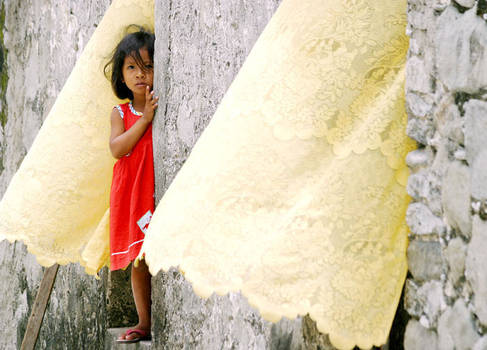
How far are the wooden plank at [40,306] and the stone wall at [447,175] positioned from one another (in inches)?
89.7

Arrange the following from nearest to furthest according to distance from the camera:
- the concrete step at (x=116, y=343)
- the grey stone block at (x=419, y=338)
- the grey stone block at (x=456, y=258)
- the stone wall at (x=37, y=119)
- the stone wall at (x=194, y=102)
A: the grey stone block at (x=456, y=258) → the grey stone block at (x=419, y=338) → the stone wall at (x=194, y=102) → the concrete step at (x=116, y=343) → the stone wall at (x=37, y=119)

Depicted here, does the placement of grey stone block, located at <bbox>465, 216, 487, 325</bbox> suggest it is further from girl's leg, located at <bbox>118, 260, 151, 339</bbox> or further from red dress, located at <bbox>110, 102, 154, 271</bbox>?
girl's leg, located at <bbox>118, 260, 151, 339</bbox>

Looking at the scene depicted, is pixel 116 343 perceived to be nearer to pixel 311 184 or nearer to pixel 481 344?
pixel 311 184

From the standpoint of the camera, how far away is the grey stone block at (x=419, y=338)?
152 centimetres

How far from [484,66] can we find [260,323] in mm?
1314

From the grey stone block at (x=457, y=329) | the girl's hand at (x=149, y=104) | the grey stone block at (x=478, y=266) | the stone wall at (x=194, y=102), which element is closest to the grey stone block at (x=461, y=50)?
the grey stone block at (x=478, y=266)

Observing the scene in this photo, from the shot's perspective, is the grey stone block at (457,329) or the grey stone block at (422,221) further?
the grey stone block at (422,221)

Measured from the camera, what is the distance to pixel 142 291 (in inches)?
121

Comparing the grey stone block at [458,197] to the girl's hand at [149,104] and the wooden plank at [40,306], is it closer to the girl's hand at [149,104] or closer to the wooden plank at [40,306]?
the girl's hand at [149,104]

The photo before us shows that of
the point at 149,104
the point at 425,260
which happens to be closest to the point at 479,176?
the point at 425,260

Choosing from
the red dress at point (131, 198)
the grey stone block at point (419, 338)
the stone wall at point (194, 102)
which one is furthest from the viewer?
the red dress at point (131, 198)

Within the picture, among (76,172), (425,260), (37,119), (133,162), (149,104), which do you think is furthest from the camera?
(37,119)

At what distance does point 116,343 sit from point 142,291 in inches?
19.8

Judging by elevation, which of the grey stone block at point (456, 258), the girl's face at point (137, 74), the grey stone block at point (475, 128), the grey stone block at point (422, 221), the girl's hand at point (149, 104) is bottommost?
the grey stone block at point (456, 258)
